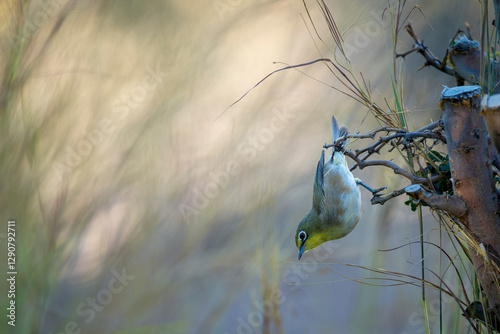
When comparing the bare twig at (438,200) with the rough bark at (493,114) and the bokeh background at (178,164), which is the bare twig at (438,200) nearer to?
the rough bark at (493,114)

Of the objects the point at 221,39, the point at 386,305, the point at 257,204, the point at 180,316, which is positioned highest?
the point at 221,39

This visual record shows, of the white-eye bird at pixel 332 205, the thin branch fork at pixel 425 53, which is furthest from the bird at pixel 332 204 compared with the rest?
the thin branch fork at pixel 425 53

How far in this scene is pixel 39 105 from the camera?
1.08 metres

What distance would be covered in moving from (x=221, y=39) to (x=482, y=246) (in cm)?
84

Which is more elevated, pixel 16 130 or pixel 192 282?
pixel 16 130

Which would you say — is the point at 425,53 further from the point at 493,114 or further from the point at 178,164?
the point at 178,164

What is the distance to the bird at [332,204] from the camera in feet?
3.08

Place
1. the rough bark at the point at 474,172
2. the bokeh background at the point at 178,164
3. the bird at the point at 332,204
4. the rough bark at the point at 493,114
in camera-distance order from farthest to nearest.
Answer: the bokeh background at the point at 178,164, the bird at the point at 332,204, the rough bark at the point at 474,172, the rough bark at the point at 493,114

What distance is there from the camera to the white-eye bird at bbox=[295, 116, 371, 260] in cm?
94

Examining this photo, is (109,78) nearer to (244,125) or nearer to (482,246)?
(244,125)

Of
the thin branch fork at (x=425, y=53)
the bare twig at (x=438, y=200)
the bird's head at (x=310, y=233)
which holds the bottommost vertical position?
the bare twig at (x=438, y=200)

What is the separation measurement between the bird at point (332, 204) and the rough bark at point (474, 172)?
0.34m

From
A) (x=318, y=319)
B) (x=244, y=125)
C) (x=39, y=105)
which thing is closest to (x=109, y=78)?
(x=39, y=105)

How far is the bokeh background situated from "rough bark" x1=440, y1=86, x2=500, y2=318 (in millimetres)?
393
